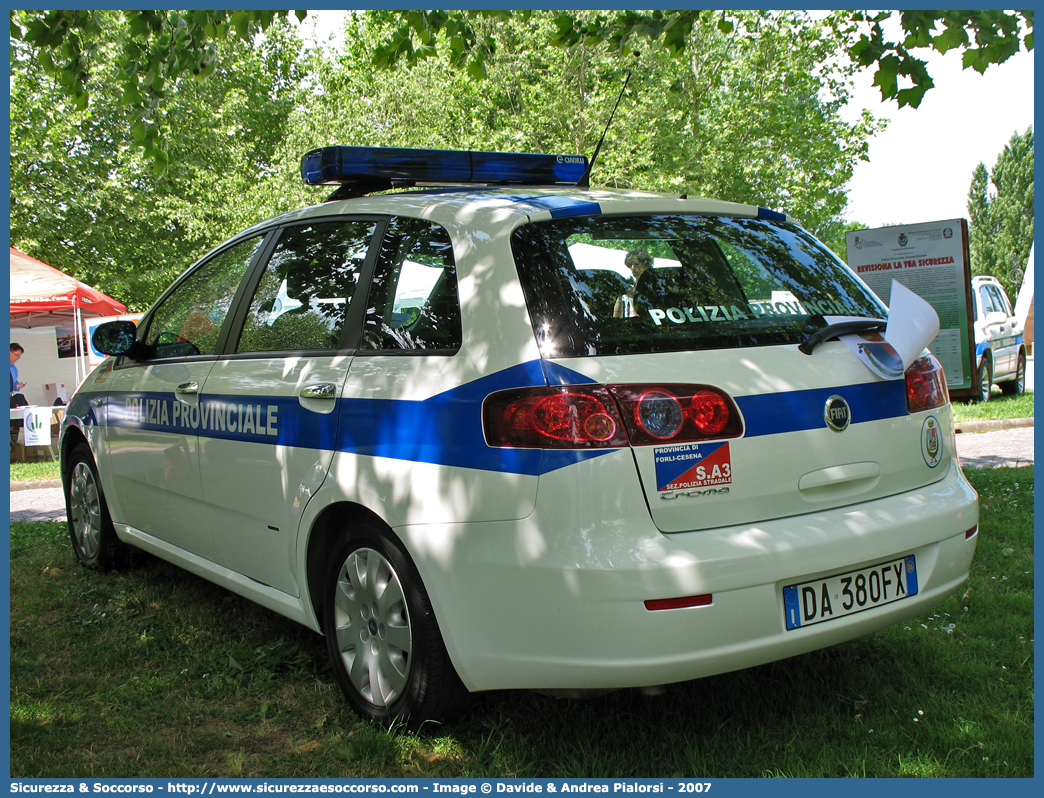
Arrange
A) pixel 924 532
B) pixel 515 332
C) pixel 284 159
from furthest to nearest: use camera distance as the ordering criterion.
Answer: pixel 284 159 → pixel 924 532 → pixel 515 332

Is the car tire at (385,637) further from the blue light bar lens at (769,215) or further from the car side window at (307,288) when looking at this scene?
the blue light bar lens at (769,215)

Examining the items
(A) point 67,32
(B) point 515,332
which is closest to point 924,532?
(B) point 515,332

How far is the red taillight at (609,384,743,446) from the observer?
7.70 ft

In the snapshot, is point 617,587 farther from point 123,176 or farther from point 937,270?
point 123,176

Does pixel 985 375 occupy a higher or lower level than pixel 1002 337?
lower

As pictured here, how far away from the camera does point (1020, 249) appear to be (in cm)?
5881

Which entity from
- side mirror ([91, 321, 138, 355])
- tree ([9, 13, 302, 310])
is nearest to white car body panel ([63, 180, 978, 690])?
side mirror ([91, 321, 138, 355])

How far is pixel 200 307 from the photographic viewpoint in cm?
415

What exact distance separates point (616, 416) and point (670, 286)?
1.93 ft

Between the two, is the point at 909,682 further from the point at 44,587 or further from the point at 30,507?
the point at 30,507

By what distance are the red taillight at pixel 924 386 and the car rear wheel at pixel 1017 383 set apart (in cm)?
1368

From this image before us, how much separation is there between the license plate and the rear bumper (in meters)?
0.03

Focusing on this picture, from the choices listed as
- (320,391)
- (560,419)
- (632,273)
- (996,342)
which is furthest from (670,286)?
(996,342)

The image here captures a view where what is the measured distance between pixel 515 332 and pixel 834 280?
1246 millimetres
